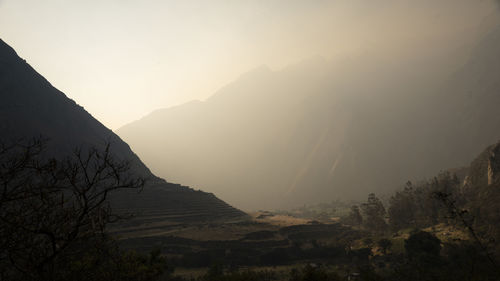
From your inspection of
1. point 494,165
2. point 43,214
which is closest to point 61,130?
point 43,214

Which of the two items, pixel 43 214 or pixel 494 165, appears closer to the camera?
pixel 43 214

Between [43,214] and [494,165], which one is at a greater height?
[494,165]

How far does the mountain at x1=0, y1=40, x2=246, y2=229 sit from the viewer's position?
188 feet

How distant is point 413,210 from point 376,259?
39.8 m

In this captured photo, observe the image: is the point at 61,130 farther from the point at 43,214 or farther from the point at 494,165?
the point at 494,165

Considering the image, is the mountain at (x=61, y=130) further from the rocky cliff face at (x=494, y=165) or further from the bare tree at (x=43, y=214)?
the rocky cliff face at (x=494, y=165)

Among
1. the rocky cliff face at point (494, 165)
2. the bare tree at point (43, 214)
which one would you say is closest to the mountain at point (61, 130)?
the bare tree at point (43, 214)

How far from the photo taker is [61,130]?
70562 millimetres

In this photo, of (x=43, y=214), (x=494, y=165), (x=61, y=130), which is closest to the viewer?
(x=43, y=214)

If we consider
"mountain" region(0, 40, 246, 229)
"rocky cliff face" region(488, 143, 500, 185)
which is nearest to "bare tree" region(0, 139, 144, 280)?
"mountain" region(0, 40, 246, 229)

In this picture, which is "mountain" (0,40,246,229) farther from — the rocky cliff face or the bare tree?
the rocky cliff face

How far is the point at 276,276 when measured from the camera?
37188 millimetres

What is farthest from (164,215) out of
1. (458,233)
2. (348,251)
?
(458,233)

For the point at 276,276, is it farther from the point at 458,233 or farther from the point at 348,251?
the point at 458,233
